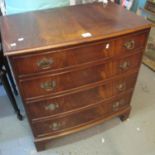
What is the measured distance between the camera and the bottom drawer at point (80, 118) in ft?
4.08

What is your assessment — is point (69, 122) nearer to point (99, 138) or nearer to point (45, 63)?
point (99, 138)

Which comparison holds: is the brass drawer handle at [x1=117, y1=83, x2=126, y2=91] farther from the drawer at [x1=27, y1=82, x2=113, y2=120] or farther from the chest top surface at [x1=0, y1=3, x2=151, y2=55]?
the chest top surface at [x1=0, y1=3, x2=151, y2=55]

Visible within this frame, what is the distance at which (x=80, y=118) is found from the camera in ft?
4.34

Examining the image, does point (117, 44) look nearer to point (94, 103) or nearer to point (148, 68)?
point (94, 103)

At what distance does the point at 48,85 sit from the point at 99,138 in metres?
0.70

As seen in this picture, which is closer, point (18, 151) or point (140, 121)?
point (18, 151)

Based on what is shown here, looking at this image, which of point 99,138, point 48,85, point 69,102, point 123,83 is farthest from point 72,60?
point 99,138

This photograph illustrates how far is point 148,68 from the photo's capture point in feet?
→ 7.18

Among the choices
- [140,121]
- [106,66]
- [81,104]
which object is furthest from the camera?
[140,121]

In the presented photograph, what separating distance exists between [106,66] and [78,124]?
1.68ft

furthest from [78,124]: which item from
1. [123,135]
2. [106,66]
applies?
[106,66]

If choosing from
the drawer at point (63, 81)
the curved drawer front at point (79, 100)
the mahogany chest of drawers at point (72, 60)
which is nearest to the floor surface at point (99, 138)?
the mahogany chest of drawers at point (72, 60)

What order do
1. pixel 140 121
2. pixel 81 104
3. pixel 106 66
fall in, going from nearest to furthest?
pixel 106 66 < pixel 81 104 < pixel 140 121

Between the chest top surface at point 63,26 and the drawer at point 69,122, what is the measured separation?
553 mm
